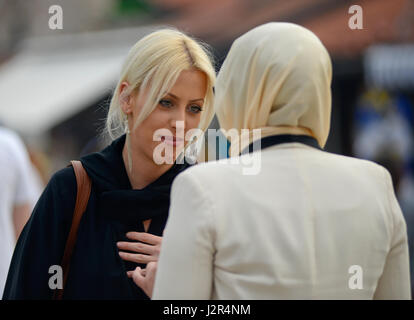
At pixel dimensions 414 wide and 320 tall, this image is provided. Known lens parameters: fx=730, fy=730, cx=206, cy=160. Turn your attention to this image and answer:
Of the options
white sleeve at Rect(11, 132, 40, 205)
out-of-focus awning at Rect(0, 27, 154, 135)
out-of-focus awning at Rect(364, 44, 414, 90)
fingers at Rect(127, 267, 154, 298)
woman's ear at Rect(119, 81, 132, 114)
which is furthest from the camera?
out-of-focus awning at Rect(0, 27, 154, 135)

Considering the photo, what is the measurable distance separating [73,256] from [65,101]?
428 inches

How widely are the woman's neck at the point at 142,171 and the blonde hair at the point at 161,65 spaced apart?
142 millimetres

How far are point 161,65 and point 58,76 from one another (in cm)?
1240

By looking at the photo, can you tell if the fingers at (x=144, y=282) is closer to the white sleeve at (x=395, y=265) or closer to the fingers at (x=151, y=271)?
the fingers at (x=151, y=271)

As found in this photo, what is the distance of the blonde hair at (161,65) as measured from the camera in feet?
8.21

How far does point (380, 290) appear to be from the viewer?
198 centimetres

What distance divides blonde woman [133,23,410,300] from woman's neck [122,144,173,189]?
2.51 ft

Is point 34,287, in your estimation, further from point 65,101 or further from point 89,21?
point 89,21

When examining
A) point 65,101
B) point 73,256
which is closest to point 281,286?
point 73,256

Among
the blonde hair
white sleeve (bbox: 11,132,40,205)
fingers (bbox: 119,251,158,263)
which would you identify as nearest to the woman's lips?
the blonde hair

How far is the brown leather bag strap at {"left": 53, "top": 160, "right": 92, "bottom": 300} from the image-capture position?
7.95 feet

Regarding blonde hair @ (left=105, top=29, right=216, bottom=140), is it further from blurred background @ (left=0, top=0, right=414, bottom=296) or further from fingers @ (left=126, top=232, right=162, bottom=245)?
blurred background @ (left=0, top=0, right=414, bottom=296)

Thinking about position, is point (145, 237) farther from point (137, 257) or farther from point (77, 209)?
point (77, 209)

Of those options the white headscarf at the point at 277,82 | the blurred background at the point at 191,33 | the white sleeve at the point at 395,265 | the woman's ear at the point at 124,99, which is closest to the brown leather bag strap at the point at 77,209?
the woman's ear at the point at 124,99
